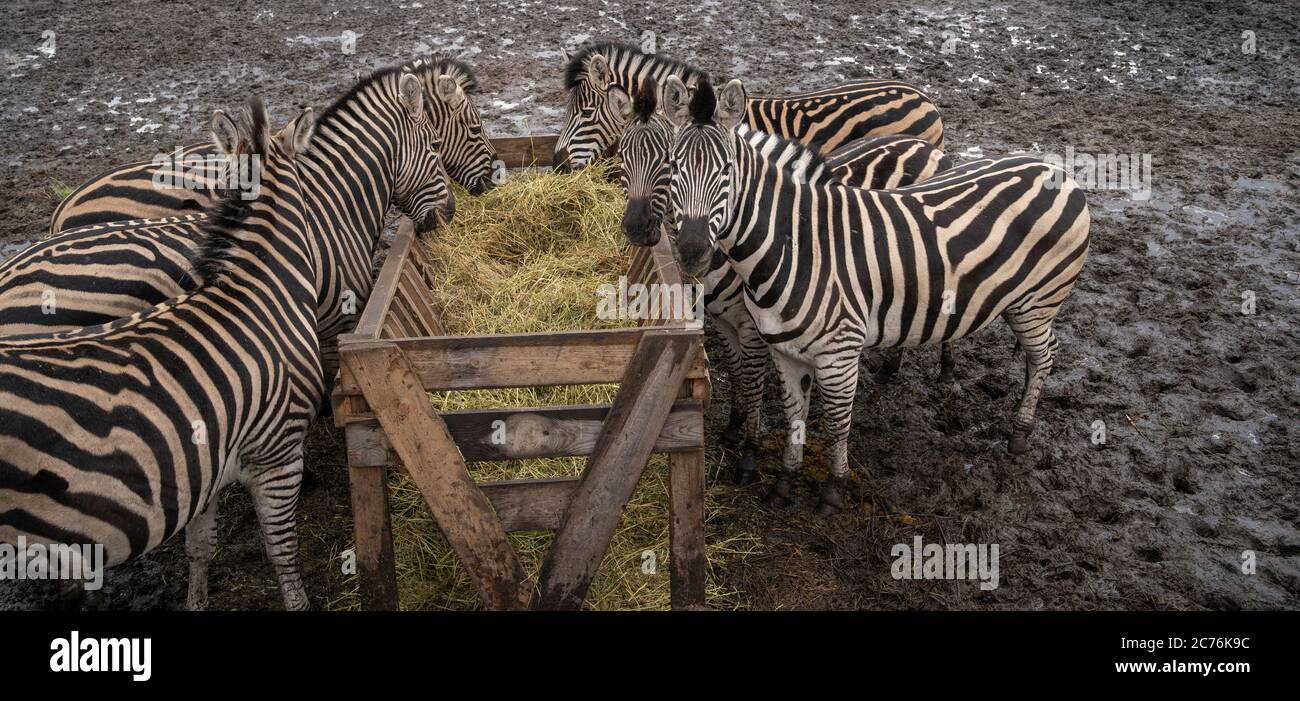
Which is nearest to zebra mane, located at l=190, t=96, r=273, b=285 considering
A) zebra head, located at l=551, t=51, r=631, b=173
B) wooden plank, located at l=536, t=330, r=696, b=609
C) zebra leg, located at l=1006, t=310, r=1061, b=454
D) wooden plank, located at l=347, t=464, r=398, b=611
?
wooden plank, located at l=347, t=464, r=398, b=611

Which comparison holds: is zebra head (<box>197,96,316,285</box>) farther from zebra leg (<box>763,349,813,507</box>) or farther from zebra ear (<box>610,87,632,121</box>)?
zebra leg (<box>763,349,813,507</box>)

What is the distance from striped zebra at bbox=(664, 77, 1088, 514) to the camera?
477 centimetres

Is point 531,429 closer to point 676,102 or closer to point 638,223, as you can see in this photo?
point 638,223

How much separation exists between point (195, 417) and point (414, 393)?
865 millimetres

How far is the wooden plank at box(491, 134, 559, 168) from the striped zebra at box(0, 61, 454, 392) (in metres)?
0.72

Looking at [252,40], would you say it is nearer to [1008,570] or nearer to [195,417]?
[195,417]

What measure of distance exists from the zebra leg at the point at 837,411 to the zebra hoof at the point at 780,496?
0.65ft

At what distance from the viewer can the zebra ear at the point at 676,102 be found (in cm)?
477

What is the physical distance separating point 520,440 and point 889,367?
11.7ft

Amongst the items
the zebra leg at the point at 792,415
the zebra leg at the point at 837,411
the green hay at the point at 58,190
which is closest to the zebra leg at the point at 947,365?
the zebra leg at the point at 837,411

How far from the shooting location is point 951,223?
5.36 meters

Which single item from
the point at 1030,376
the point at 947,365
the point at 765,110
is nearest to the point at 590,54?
the point at 765,110

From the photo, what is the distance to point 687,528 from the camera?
442cm
